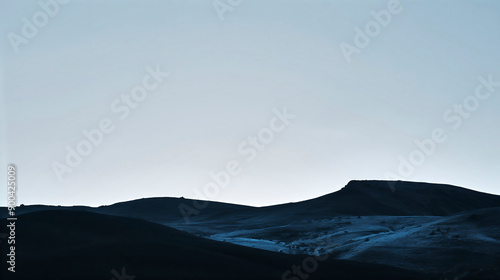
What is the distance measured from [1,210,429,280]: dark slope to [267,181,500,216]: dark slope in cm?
1574

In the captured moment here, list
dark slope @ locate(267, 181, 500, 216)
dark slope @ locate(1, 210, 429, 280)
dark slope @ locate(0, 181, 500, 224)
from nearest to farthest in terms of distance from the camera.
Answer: dark slope @ locate(1, 210, 429, 280) < dark slope @ locate(0, 181, 500, 224) < dark slope @ locate(267, 181, 500, 216)

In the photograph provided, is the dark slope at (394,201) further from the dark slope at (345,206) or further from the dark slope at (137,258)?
the dark slope at (137,258)

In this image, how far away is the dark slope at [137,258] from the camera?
7547mm

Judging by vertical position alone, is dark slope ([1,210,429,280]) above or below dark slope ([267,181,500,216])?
below

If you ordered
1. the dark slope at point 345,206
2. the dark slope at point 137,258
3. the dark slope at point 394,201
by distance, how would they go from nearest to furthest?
the dark slope at point 137,258 < the dark slope at point 345,206 < the dark slope at point 394,201

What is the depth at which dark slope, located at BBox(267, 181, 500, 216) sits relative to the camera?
85.4 ft

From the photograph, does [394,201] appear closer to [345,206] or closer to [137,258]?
[345,206]

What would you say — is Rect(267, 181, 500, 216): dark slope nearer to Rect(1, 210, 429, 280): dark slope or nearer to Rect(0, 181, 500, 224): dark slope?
Rect(0, 181, 500, 224): dark slope

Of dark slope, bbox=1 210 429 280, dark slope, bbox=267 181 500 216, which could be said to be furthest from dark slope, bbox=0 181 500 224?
dark slope, bbox=1 210 429 280

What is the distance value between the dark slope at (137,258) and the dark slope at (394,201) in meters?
15.7

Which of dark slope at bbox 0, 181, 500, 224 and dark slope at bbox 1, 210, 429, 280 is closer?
dark slope at bbox 1, 210, 429, 280

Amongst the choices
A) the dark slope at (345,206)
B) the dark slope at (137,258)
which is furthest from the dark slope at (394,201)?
the dark slope at (137,258)

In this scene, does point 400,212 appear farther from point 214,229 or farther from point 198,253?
point 198,253

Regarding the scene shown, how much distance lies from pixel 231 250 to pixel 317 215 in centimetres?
1525
